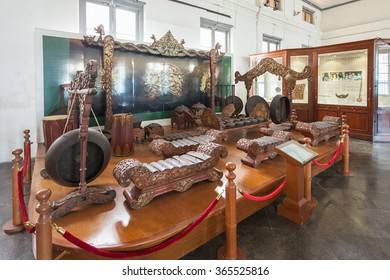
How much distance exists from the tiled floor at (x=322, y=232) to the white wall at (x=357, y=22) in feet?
31.2

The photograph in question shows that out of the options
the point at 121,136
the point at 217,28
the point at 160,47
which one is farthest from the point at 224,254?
the point at 217,28

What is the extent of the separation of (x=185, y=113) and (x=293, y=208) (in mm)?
3795

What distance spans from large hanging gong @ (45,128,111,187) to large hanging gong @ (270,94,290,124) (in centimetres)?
431

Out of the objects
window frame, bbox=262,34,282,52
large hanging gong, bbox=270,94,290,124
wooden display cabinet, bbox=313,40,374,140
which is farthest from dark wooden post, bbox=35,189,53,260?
window frame, bbox=262,34,282,52

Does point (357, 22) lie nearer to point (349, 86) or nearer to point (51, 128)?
point (349, 86)

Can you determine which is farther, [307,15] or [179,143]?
[307,15]

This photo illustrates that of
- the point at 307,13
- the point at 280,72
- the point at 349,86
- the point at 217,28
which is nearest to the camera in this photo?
the point at 280,72

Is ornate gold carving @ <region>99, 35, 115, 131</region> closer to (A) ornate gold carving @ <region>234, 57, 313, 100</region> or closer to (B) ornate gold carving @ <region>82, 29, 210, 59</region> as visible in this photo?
(B) ornate gold carving @ <region>82, 29, 210, 59</region>

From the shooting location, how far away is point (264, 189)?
8.76 feet

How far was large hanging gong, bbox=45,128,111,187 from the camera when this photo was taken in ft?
6.81

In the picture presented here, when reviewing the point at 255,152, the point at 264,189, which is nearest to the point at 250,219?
the point at 264,189

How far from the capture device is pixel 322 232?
237 cm

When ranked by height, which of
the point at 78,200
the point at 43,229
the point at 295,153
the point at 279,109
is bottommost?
the point at 78,200

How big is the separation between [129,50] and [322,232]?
5.16 meters
